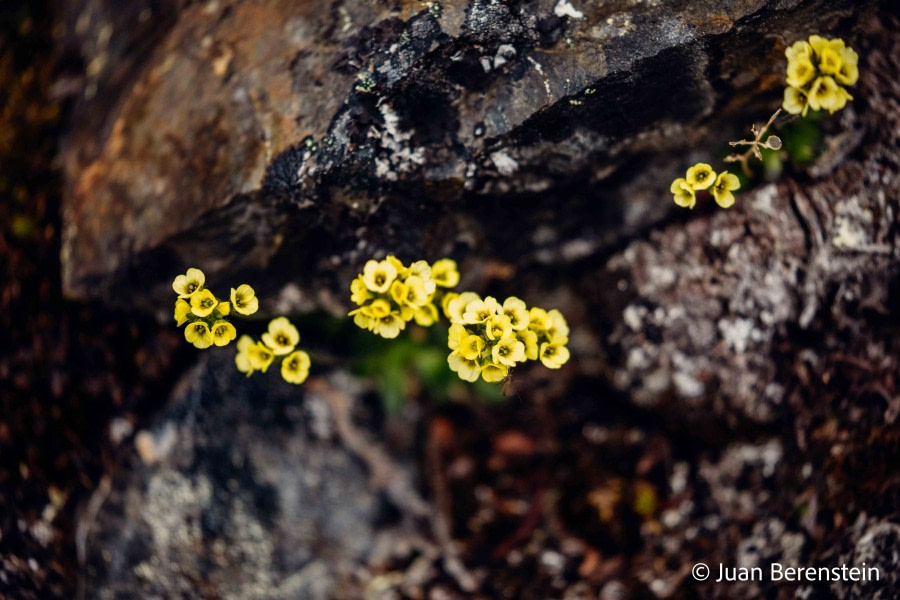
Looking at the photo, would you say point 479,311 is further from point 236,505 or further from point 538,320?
point 236,505

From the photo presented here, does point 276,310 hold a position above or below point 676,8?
below

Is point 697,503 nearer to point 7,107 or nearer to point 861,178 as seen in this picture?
point 861,178

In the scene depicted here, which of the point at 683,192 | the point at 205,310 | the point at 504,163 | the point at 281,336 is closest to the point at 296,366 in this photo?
the point at 281,336

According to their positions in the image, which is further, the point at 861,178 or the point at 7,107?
the point at 7,107

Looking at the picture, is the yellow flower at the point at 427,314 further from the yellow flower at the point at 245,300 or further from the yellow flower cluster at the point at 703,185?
the yellow flower cluster at the point at 703,185

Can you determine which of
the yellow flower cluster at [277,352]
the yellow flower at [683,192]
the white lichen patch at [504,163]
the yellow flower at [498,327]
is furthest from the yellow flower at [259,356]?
the yellow flower at [683,192]

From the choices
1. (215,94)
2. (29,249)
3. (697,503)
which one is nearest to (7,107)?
(29,249)

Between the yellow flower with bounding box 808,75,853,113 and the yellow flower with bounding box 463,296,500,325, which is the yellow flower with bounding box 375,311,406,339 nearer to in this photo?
the yellow flower with bounding box 463,296,500,325
